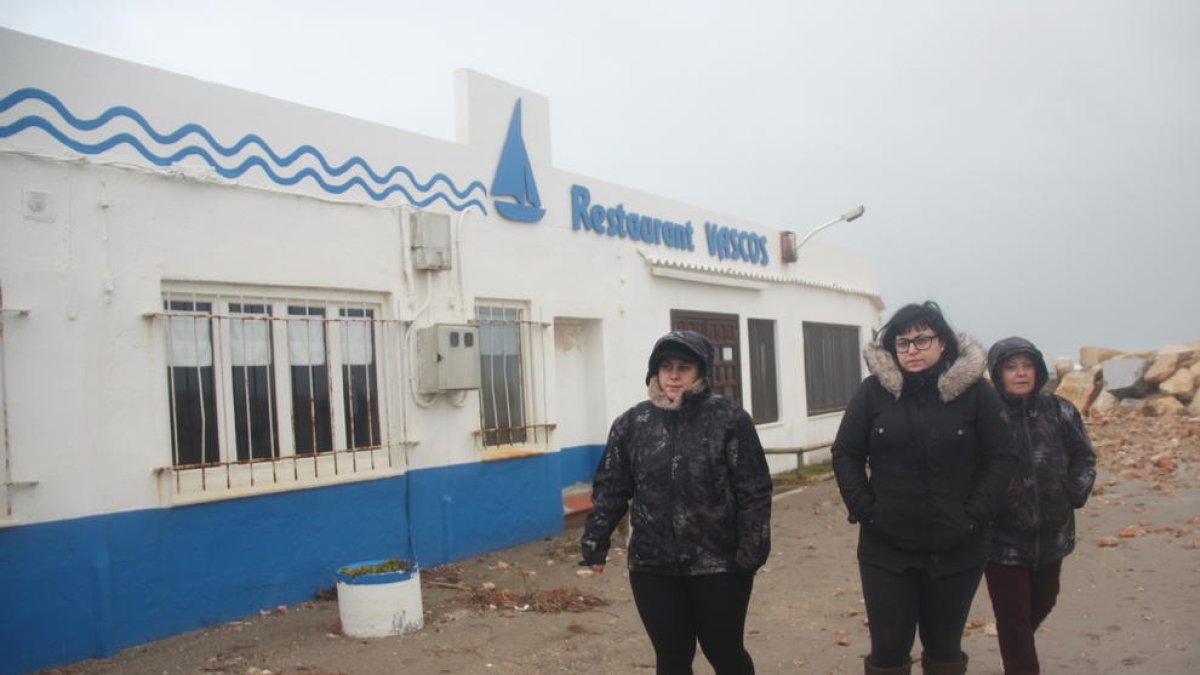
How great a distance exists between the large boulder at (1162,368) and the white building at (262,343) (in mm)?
15021

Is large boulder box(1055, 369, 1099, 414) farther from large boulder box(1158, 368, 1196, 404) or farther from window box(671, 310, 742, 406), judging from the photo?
window box(671, 310, 742, 406)

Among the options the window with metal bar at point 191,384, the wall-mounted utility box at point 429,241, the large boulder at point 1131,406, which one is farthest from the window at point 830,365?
the window with metal bar at point 191,384

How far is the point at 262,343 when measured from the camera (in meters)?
6.96

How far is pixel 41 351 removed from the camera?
219 inches

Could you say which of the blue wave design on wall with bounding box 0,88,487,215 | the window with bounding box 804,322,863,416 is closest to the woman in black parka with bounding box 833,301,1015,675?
the blue wave design on wall with bounding box 0,88,487,215

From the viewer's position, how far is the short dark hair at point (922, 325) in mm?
3996

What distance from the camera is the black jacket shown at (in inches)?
150

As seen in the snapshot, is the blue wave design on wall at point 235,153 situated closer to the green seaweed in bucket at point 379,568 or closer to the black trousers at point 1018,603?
the green seaweed in bucket at point 379,568

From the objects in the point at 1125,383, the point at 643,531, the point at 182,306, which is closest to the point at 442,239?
the point at 182,306

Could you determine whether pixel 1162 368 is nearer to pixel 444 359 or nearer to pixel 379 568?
pixel 444 359

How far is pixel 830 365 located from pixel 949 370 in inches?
504

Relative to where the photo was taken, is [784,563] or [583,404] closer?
[784,563]

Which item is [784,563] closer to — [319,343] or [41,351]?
[319,343]

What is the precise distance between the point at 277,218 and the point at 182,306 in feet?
3.03
